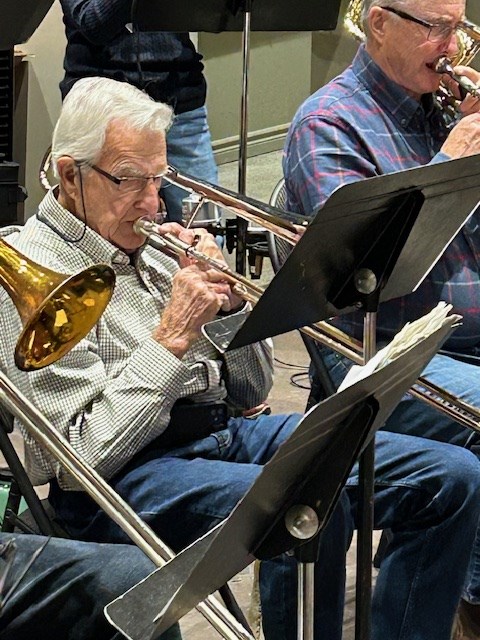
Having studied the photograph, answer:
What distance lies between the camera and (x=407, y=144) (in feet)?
8.55

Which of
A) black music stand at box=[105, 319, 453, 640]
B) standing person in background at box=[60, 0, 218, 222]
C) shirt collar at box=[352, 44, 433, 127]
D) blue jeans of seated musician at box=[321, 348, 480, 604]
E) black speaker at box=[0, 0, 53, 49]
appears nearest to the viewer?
black music stand at box=[105, 319, 453, 640]

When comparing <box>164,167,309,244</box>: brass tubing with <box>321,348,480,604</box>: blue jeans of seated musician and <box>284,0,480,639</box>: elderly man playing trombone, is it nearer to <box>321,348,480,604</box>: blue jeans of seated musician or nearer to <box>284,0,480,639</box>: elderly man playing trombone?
<box>284,0,480,639</box>: elderly man playing trombone

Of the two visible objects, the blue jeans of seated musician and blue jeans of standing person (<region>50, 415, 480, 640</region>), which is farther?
the blue jeans of seated musician

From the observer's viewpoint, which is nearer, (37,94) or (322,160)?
(322,160)

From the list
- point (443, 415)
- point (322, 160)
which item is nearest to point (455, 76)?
point (322, 160)

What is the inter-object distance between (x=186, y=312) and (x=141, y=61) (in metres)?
1.55

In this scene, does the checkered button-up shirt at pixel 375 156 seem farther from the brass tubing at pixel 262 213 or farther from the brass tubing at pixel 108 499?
the brass tubing at pixel 108 499

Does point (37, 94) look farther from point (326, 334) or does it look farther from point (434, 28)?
point (326, 334)

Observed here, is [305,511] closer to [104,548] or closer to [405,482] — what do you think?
[104,548]

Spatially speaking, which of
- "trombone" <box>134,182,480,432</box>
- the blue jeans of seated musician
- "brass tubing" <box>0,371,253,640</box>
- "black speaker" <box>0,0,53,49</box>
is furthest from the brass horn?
"brass tubing" <box>0,371,253,640</box>

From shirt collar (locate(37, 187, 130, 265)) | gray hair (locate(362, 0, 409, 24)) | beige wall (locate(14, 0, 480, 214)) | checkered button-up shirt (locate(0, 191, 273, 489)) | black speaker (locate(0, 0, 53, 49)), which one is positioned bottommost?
beige wall (locate(14, 0, 480, 214))

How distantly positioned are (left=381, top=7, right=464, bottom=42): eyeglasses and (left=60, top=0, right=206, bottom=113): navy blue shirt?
94 cm

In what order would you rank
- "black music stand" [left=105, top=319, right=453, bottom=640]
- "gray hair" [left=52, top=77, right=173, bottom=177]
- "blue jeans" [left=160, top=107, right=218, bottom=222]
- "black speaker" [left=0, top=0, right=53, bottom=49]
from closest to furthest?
"black music stand" [left=105, top=319, right=453, bottom=640], "black speaker" [left=0, top=0, right=53, bottom=49], "gray hair" [left=52, top=77, right=173, bottom=177], "blue jeans" [left=160, top=107, right=218, bottom=222]

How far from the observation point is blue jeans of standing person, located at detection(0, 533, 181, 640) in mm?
1747
